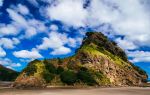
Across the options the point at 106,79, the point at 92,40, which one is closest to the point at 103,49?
the point at 92,40

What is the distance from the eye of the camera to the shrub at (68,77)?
14152cm

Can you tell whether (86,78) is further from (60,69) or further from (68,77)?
(60,69)

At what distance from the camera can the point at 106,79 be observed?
163m

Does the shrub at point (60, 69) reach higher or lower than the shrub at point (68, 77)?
higher

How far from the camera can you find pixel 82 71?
15062 cm

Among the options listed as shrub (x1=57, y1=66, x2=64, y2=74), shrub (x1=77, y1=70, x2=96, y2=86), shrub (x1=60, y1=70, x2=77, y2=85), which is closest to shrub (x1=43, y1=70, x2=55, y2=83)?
shrub (x1=60, y1=70, x2=77, y2=85)

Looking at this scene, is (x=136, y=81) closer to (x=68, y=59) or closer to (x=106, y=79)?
(x=106, y=79)

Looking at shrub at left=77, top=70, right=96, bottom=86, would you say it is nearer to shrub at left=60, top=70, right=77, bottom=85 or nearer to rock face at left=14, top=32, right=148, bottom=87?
rock face at left=14, top=32, right=148, bottom=87

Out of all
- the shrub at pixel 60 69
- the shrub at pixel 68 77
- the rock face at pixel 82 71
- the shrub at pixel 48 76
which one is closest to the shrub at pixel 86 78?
the rock face at pixel 82 71

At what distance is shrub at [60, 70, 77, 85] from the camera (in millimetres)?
141525

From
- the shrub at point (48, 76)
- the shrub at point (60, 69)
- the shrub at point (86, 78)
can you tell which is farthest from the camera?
the shrub at point (60, 69)

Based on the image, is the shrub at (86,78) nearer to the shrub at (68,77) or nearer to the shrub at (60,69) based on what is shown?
the shrub at (68,77)

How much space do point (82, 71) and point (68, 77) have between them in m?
12.5

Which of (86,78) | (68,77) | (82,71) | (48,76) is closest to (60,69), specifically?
(48,76)
